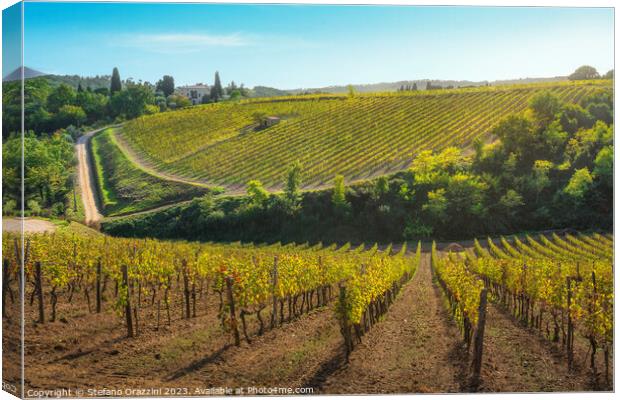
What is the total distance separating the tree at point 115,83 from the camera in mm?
14214

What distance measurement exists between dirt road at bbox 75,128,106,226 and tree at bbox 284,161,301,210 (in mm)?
5348

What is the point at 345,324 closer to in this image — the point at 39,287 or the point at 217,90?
the point at 39,287

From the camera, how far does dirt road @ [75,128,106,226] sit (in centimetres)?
1545

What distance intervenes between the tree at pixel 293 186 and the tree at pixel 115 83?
536 centimetres

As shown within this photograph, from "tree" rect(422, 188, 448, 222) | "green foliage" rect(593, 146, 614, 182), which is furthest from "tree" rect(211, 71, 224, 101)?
"green foliage" rect(593, 146, 614, 182)

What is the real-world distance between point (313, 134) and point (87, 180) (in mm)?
7435

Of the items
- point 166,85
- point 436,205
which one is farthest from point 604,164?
point 166,85

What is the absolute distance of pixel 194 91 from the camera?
16.3 metres

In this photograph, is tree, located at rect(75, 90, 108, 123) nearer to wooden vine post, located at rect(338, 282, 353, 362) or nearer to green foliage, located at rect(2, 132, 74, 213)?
green foliage, located at rect(2, 132, 74, 213)

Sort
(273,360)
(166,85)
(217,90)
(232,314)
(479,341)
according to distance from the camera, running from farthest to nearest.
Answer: (217,90), (166,85), (232,314), (273,360), (479,341)

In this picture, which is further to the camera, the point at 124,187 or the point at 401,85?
the point at 124,187

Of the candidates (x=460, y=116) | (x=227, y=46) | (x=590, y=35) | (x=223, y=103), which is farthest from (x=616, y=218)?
(x=223, y=103)

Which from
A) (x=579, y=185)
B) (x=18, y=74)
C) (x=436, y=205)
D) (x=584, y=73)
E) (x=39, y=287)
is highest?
(x=584, y=73)

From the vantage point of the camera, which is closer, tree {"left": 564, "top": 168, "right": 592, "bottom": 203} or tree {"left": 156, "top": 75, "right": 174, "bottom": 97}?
tree {"left": 156, "top": 75, "right": 174, "bottom": 97}
